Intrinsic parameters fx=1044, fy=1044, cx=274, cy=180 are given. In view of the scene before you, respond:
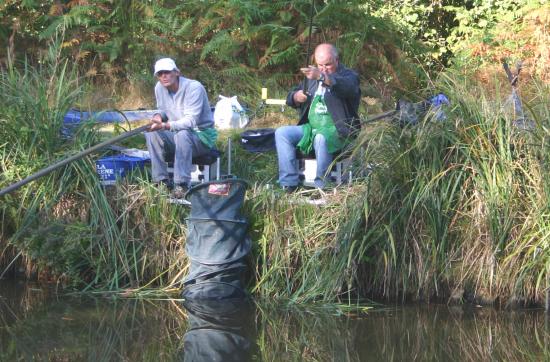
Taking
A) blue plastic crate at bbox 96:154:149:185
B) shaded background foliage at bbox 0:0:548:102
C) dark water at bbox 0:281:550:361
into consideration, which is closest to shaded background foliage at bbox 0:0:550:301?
blue plastic crate at bbox 96:154:149:185

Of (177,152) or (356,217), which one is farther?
(177,152)

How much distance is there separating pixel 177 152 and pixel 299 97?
106cm

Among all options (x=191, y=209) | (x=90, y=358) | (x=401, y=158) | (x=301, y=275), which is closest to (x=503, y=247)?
(x=401, y=158)

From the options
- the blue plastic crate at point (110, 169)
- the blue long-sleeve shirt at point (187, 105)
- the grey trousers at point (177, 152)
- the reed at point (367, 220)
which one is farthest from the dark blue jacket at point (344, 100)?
the blue plastic crate at point (110, 169)

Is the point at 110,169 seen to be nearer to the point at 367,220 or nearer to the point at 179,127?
the point at 179,127

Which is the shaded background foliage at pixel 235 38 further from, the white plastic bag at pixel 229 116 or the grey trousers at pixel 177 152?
the grey trousers at pixel 177 152

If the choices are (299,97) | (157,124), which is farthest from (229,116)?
(157,124)

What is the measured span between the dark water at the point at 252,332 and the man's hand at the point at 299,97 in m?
1.77

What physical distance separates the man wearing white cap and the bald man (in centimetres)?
58

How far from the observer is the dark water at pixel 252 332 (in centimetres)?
620

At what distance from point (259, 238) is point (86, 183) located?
1.35m

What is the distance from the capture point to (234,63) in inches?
439

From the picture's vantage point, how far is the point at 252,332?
6578 millimetres

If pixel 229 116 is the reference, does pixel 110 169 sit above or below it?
below
